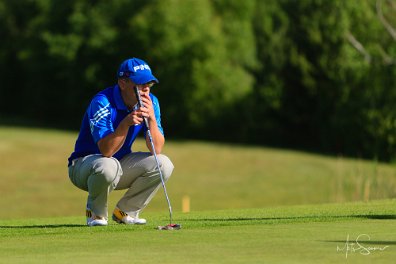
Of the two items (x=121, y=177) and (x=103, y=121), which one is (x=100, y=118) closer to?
(x=103, y=121)

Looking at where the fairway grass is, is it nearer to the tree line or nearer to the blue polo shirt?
the blue polo shirt

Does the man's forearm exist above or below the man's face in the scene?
below

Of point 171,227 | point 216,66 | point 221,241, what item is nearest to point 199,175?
point 216,66

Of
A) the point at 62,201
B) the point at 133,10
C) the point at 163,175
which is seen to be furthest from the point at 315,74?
the point at 163,175

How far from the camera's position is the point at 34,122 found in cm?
6925

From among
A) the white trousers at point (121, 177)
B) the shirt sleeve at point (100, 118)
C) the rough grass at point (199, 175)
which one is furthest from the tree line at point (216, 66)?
the shirt sleeve at point (100, 118)

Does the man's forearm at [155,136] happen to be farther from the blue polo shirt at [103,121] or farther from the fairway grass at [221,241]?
the fairway grass at [221,241]

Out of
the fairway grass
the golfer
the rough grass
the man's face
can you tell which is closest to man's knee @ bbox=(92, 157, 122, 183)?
the golfer

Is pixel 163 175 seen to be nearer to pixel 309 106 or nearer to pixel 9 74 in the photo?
pixel 309 106

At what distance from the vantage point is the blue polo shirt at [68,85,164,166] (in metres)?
9.70

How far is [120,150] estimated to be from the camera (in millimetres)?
10164

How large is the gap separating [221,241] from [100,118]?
206cm

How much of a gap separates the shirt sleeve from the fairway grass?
0.80 meters

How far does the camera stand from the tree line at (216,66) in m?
54.2
